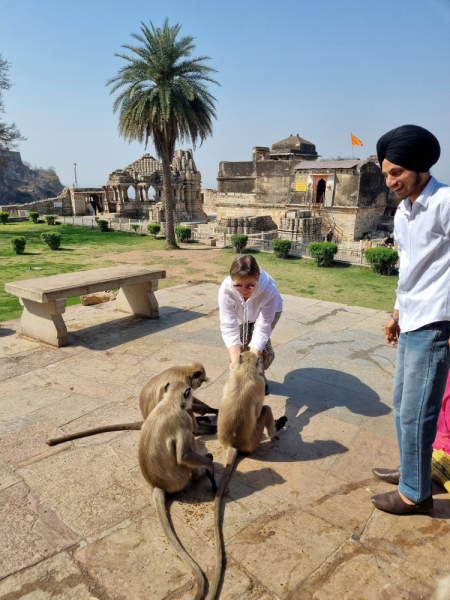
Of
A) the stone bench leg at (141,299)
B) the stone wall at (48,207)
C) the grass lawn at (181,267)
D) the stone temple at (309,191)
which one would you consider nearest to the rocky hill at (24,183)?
the stone wall at (48,207)

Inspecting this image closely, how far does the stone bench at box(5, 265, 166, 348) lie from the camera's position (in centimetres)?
544

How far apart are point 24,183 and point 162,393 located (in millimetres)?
79234

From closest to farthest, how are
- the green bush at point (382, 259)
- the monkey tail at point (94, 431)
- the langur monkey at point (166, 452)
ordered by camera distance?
the langur monkey at point (166, 452) → the monkey tail at point (94, 431) → the green bush at point (382, 259)

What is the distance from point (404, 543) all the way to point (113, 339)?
181 inches

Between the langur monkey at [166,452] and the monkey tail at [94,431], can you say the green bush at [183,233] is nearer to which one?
the monkey tail at [94,431]

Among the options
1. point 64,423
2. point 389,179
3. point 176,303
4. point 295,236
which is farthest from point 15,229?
point 389,179

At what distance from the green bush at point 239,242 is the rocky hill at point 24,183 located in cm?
5089

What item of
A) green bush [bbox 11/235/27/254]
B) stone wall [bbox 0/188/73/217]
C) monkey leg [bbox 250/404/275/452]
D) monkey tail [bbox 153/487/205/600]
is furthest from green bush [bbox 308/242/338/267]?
stone wall [bbox 0/188/73/217]

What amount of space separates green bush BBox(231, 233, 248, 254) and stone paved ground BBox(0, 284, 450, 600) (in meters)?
13.9

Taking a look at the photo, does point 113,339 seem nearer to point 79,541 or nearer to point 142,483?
point 142,483

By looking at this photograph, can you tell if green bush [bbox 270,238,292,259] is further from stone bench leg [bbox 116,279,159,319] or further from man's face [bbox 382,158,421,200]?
man's face [bbox 382,158,421,200]

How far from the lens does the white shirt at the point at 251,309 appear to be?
11.7 feet

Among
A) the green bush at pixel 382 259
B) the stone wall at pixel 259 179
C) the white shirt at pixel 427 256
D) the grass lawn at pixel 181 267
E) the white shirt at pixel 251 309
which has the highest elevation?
the stone wall at pixel 259 179

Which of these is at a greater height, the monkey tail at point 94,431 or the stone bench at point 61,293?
the stone bench at point 61,293
